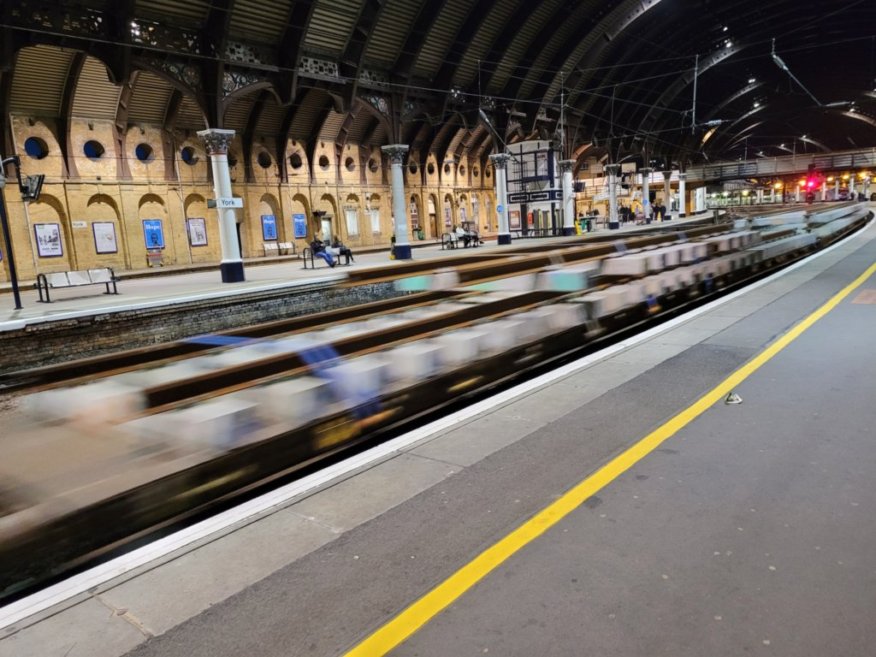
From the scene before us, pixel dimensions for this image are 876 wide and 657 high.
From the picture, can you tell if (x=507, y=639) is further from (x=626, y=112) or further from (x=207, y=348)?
(x=626, y=112)

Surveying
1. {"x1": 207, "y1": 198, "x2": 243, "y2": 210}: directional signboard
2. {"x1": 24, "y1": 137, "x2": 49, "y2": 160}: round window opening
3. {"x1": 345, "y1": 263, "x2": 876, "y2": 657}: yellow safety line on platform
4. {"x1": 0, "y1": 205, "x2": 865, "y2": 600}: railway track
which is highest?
{"x1": 24, "y1": 137, "x2": 49, "y2": 160}: round window opening

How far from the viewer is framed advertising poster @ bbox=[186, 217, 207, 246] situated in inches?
1131

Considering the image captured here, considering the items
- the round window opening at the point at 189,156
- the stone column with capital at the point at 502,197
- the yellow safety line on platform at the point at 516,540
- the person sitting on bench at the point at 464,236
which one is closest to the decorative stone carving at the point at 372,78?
the stone column with capital at the point at 502,197

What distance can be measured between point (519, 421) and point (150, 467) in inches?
101

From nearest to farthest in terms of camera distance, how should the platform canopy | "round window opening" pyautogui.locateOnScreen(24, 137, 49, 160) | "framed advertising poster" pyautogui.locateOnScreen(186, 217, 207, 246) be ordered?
the platform canopy < "round window opening" pyautogui.locateOnScreen(24, 137, 49, 160) < "framed advertising poster" pyautogui.locateOnScreen(186, 217, 207, 246)

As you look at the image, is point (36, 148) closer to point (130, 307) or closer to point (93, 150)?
point (93, 150)

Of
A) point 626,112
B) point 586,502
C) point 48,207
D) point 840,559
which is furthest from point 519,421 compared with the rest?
point 626,112

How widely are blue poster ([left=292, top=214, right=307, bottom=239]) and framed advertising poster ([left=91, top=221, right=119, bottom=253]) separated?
940 centimetres

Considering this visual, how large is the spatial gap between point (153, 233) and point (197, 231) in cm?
230

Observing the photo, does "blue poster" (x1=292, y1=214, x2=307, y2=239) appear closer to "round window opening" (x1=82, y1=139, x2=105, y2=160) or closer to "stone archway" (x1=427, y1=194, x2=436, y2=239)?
"round window opening" (x1=82, y1=139, x2=105, y2=160)

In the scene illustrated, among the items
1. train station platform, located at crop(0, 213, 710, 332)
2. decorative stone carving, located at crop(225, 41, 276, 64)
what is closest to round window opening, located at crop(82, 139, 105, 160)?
train station platform, located at crop(0, 213, 710, 332)

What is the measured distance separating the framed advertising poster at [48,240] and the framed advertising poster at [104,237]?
132 centimetres

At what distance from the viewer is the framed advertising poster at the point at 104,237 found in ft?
82.8

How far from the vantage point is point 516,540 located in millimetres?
2846
